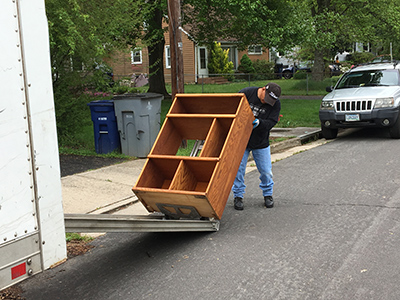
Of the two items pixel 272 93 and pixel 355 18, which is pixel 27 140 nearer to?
pixel 272 93

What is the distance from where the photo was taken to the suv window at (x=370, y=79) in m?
12.8

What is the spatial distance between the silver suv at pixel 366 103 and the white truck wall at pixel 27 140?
33.0ft

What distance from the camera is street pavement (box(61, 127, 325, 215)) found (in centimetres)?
672

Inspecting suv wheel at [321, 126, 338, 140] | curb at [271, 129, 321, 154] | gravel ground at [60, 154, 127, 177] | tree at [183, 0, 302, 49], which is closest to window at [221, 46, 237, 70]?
tree at [183, 0, 302, 49]

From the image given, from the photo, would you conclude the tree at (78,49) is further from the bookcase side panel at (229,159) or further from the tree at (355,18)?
the tree at (355,18)

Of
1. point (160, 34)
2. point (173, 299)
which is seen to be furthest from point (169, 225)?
point (160, 34)

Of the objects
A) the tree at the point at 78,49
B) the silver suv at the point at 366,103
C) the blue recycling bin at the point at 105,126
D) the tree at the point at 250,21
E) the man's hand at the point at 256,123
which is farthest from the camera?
the tree at the point at 250,21

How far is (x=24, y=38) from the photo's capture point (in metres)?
3.08

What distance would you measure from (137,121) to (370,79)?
22.6 ft

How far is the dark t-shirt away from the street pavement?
1811 mm

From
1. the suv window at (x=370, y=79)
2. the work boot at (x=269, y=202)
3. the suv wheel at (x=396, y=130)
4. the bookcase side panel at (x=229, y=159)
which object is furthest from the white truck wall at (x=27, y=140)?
the suv window at (x=370, y=79)

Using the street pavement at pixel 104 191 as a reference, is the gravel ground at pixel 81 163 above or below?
above

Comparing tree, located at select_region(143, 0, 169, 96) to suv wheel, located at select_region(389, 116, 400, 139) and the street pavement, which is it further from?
the street pavement

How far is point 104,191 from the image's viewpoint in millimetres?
7543
